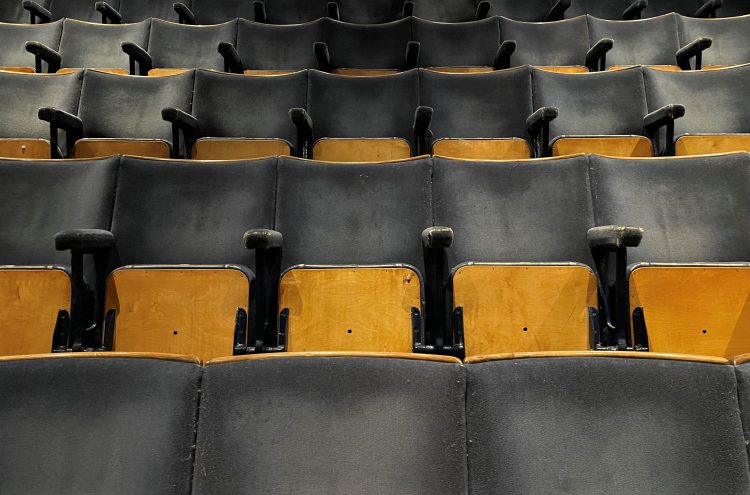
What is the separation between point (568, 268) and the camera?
0.37m

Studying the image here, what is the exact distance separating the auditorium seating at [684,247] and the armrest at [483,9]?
572 mm

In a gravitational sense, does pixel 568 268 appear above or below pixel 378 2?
below

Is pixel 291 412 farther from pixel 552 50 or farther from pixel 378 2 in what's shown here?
pixel 378 2

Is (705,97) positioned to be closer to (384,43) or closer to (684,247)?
(684,247)

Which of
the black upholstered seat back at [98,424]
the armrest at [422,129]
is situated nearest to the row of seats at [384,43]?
the armrest at [422,129]

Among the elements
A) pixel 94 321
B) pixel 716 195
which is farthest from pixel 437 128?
pixel 94 321

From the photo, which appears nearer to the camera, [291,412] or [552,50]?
[291,412]

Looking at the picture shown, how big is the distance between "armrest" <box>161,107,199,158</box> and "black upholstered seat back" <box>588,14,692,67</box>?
0.56 meters

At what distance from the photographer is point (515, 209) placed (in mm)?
421

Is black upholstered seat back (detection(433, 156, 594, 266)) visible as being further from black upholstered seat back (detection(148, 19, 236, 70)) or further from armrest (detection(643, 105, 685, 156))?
black upholstered seat back (detection(148, 19, 236, 70))

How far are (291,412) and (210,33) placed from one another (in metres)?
0.76

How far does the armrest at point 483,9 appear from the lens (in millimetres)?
914

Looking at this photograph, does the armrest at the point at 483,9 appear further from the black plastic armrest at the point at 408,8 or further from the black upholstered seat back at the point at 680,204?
the black upholstered seat back at the point at 680,204

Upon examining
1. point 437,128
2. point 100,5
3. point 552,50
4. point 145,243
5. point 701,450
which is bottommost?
point 701,450
